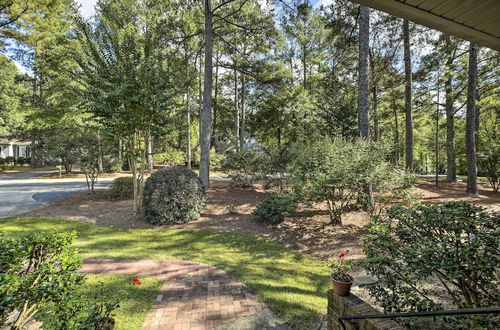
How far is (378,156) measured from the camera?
628 cm

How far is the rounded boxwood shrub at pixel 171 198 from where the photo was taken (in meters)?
6.85

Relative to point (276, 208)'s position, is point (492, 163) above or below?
above

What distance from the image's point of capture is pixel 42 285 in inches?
65.0

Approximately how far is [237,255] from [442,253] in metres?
3.84

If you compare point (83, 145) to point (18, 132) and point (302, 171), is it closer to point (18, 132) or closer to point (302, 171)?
point (302, 171)

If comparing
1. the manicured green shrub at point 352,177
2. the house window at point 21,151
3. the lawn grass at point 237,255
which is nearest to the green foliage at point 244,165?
the manicured green shrub at point 352,177

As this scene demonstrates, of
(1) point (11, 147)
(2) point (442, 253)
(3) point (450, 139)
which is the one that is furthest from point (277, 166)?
(1) point (11, 147)

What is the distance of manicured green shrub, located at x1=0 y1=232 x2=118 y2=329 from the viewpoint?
1525 mm

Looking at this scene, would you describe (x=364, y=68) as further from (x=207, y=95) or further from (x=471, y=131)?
(x=471, y=131)

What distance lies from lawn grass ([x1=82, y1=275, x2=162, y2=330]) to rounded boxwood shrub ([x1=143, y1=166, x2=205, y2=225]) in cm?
313

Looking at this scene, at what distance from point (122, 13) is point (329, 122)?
51.0 ft

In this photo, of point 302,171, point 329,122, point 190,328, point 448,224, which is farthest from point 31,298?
point 329,122

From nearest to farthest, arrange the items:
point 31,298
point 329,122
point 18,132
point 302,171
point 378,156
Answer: point 31,298 < point 378,156 < point 302,171 < point 329,122 < point 18,132

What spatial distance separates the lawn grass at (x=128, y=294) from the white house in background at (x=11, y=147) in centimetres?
3745
